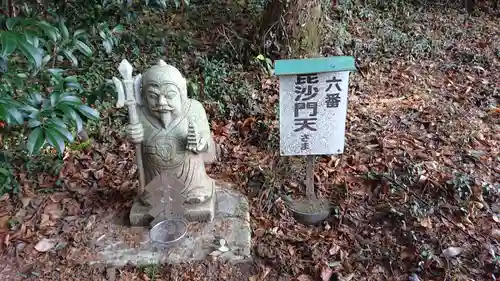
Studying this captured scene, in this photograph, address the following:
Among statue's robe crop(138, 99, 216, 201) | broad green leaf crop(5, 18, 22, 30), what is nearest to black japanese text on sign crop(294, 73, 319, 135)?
statue's robe crop(138, 99, 216, 201)

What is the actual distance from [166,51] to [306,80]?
3.17 m

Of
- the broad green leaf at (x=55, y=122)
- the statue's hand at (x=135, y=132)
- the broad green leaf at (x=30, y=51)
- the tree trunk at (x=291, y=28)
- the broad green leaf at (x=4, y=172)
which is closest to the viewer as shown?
the broad green leaf at (x=30, y=51)

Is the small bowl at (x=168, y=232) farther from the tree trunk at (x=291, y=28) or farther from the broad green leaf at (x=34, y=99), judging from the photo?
the tree trunk at (x=291, y=28)

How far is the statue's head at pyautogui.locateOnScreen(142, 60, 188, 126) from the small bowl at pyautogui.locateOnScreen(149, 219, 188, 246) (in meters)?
0.81

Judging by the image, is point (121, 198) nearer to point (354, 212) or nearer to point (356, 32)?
point (354, 212)

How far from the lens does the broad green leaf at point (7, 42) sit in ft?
6.10

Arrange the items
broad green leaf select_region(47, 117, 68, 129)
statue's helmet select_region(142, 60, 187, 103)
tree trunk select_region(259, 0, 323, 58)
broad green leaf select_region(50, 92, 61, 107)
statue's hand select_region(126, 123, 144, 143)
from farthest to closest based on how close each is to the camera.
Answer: tree trunk select_region(259, 0, 323, 58) → statue's hand select_region(126, 123, 144, 143) → statue's helmet select_region(142, 60, 187, 103) → broad green leaf select_region(50, 92, 61, 107) → broad green leaf select_region(47, 117, 68, 129)

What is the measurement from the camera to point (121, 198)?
140 inches

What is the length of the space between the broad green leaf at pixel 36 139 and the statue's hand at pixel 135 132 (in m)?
0.84

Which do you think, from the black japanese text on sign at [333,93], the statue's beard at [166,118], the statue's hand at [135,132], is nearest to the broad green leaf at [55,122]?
the statue's hand at [135,132]

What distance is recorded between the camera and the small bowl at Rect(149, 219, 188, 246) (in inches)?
120

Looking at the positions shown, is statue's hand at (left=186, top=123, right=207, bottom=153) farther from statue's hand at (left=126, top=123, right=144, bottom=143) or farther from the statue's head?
statue's hand at (left=126, top=123, right=144, bottom=143)

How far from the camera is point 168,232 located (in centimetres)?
312

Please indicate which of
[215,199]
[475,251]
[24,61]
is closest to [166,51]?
[24,61]
